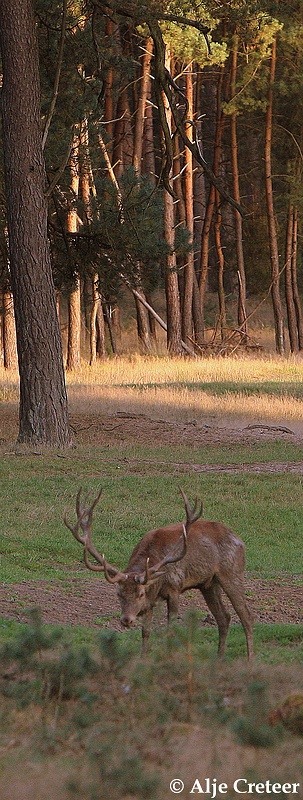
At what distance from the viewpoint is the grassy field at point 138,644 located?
14.8 ft

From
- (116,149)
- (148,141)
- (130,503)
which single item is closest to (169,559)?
(130,503)

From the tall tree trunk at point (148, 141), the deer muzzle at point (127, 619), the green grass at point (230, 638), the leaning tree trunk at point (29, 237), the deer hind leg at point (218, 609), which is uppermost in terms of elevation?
the tall tree trunk at point (148, 141)

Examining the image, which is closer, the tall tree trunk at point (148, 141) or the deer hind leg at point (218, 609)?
the deer hind leg at point (218, 609)

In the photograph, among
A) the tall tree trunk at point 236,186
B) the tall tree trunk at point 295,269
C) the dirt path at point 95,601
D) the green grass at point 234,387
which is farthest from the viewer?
the tall tree trunk at point 295,269

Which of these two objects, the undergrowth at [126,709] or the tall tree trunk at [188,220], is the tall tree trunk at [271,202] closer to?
the tall tree trunk at [188,220]

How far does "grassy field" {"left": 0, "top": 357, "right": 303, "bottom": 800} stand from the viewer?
14.8ft

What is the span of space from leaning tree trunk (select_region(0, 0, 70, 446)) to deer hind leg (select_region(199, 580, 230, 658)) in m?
9.47

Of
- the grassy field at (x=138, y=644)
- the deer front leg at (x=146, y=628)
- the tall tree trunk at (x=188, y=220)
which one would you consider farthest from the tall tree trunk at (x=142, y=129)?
the deer front leg at (x=146, y=628)

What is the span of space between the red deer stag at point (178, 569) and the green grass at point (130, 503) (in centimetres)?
280

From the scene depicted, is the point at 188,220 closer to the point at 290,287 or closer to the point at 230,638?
the point at 290,287

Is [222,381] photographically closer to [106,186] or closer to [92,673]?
[106,186]

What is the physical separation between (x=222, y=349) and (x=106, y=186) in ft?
51.9

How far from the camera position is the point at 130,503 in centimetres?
1385

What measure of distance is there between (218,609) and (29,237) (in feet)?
33.9
